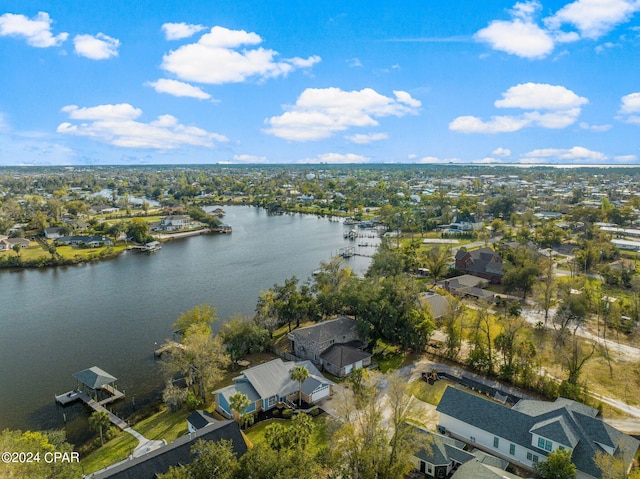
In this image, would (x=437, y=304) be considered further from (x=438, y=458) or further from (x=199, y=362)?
(x=199, y=362)

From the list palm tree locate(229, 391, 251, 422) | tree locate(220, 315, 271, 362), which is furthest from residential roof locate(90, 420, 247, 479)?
tree locate(220, 315, 271, 362)

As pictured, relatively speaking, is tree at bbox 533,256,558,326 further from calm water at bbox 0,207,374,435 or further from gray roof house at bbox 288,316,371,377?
calm water at bbox 0,207,374,435

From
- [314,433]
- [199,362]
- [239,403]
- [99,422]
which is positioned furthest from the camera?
[199,362]

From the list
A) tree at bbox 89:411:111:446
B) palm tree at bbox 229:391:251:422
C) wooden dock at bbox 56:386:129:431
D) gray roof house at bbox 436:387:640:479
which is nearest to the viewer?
gray roof house at bbox 436:387:640:479

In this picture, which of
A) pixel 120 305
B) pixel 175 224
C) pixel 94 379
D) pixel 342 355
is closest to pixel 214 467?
pixel 342 355

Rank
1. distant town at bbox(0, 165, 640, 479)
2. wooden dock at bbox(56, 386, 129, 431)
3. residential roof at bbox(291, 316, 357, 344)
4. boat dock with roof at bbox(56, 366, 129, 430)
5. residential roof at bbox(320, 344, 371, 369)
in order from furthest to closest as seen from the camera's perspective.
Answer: residential roof at bbox(291, 316, 357, 344) → residential roof at bbox(320, 344, 371, 369) → boat dock with roof at bbox(56, 366, 129, 430) → wooden dock at bbox(56, 386, 129, 431) → distant town at bbox(0, 165, 640, 479)

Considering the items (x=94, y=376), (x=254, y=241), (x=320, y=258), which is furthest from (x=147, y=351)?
(x=254, y=241)
